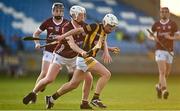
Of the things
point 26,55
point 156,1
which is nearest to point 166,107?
point 26,55

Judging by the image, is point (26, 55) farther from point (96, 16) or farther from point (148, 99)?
point (148, 99)

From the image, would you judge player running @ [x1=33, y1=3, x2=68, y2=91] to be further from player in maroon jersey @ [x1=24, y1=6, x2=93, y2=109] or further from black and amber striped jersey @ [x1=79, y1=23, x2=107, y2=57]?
black and amber striped jersey @ [x1=79, y1=23, x2=107, y2=57]

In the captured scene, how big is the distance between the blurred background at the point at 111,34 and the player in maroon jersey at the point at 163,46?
54.4 ft

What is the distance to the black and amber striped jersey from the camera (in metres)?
14.1

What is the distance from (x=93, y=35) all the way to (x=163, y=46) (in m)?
5.13

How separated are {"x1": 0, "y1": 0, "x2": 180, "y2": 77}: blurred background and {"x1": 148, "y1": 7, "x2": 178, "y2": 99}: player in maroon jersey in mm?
16581

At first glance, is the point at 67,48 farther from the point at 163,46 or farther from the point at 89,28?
the point at 163,46

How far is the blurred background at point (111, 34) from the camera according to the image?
36625 millimetres

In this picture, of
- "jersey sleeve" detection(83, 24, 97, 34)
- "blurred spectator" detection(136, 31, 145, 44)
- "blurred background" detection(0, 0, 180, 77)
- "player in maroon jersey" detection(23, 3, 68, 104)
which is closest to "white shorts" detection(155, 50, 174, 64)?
"player in maroon jersey" detection(23, 3, 68, 104)

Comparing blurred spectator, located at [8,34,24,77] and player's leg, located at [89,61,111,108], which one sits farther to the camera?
blurred spectator, located at [8,34,24,77]

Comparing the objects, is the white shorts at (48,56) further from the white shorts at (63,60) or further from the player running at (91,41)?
the player running at (91,41)

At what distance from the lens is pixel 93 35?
1420 centimetres

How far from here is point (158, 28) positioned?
19.3m

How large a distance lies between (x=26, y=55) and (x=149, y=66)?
628cm
